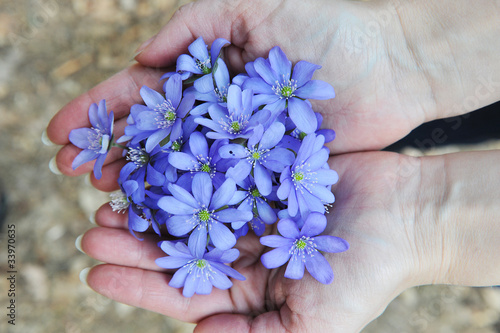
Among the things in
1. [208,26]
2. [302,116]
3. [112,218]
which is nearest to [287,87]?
[302,116]

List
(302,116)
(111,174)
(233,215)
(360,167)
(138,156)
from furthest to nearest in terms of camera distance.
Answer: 1. (111,174)
2. (360,167)
3. (138,156)
4. (302,116)
5. (233,215)

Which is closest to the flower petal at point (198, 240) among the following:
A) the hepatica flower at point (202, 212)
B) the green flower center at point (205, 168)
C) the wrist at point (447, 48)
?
the hepatica flower at point (202, 212)

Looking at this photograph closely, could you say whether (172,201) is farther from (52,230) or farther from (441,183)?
(52,230)

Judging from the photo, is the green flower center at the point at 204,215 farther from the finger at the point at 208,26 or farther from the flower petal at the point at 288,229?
the finger at the point at 208,26

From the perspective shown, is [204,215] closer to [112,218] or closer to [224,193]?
[224,193]

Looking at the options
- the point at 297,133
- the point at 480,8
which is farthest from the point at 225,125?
the point at 480,8

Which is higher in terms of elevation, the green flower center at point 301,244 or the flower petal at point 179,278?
the green flower center at point 301,244

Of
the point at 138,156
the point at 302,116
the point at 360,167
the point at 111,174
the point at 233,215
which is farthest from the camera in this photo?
the point at 111,174
